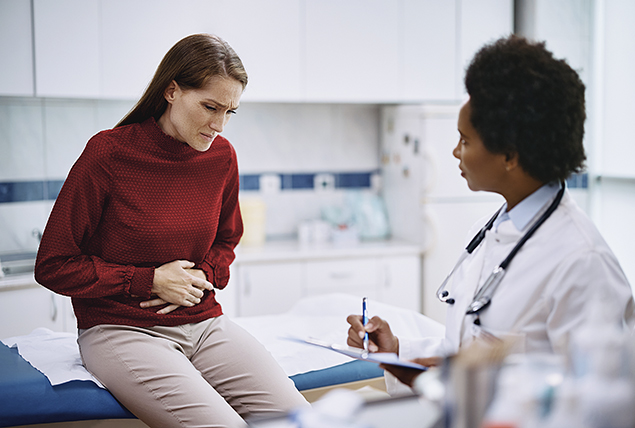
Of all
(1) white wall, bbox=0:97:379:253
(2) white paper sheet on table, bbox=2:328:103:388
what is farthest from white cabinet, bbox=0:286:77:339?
(2) white paper sheet on table, bbox=2:328:103:388

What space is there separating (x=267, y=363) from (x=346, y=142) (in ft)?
8.16

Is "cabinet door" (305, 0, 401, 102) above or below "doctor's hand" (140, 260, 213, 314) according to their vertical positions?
above

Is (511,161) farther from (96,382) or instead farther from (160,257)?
(96,382)

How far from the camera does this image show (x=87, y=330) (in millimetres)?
1730

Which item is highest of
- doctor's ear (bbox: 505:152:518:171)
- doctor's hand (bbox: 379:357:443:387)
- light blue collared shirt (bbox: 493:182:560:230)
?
doctor's ear (bbox: 505:152:518:171)

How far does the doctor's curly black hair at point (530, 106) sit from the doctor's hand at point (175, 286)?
0.96m

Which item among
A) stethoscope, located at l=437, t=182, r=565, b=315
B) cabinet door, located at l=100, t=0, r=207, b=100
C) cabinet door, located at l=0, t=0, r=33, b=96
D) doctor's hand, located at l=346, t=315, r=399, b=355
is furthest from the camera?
cabinet door, located at l=100, t=0, r=207, b=100

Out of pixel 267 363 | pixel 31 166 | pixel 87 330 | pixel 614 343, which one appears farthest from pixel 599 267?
pixel 31 166

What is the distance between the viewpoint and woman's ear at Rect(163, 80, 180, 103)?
1727 millimetres

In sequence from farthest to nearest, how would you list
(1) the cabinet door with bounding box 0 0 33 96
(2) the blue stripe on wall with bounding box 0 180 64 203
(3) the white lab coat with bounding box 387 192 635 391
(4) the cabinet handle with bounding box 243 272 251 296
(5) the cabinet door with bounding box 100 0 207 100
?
(4) the cabinet handle with bounding box 243 272 251 296, (2) the blue stripe on wall with bounding box 0 180 64 203, (5) the cabinet door with bounding box 100 0 207 100, (1) the cabinet door with bounding box 0 0 33 96, (3) the white lab coat with bounding box 387 192 635 391

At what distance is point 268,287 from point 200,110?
181 centimetres

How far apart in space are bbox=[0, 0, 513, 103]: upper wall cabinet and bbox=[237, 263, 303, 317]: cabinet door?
96cm

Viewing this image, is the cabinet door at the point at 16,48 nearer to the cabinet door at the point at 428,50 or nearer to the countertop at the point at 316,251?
the countertop at the point at 316,251

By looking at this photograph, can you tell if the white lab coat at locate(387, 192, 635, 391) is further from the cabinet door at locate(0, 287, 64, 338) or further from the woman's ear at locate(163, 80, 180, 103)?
the cabinet door at locate(0, 287, 64, 338)
